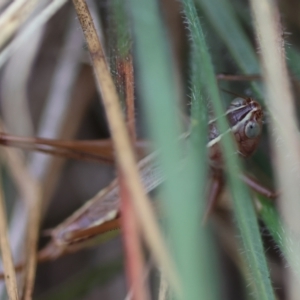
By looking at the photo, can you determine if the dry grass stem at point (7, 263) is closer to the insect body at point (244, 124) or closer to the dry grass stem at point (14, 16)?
the dry grass stem at point (14, 16)

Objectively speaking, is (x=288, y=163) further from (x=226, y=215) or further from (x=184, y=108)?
(x=226, y=215)

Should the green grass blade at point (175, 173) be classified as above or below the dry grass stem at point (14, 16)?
below

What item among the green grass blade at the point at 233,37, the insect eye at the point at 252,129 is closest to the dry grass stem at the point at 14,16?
the green grass blade at the point at 233,37

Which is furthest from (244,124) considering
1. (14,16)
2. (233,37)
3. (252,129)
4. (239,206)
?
(14,16)

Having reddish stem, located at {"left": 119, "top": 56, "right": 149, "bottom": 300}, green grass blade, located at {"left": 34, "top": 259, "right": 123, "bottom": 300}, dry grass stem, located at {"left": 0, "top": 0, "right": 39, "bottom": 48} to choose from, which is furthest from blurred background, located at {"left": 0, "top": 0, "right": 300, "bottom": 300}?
reddish stem, located at {"left": 119, "top": 56, "right": 149, "bottom": 300}

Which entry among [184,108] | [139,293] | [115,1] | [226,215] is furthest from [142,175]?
[139,293]

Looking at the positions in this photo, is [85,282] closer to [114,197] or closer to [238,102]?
[114,197]
